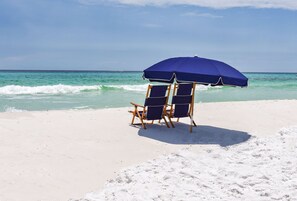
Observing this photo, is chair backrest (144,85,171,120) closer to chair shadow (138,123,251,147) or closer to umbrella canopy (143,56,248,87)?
umbrella canopy (143,56,248,87)

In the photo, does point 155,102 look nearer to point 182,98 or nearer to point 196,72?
point 182,98

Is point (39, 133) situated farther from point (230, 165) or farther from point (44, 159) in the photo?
point (230, 165)

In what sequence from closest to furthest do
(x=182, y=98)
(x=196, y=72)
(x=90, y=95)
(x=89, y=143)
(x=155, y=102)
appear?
(x=89, y=143) < (x=196, y=72) < (x=155, y=102) < (x=182, y=98) < (x=90, y=95)

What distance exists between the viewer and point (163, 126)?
919 centimetres

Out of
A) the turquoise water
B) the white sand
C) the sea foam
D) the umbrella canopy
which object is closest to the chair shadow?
the white sand

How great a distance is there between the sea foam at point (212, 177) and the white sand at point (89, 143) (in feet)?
0.38

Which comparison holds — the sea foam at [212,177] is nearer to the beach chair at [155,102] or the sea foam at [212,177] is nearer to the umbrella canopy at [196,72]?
the umbrella canopy at [196,72]

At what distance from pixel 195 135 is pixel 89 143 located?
2.35m

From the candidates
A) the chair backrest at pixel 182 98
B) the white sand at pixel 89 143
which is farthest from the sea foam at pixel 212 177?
the chair backrest at pixel 182 98

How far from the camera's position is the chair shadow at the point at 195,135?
7.95 metres

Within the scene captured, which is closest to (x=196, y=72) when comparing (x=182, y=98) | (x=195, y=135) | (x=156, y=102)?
(x=182, y=98)

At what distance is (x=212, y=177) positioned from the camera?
5199 millimetres

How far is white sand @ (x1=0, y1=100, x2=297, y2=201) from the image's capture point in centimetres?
504

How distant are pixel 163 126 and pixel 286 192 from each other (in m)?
4.74
